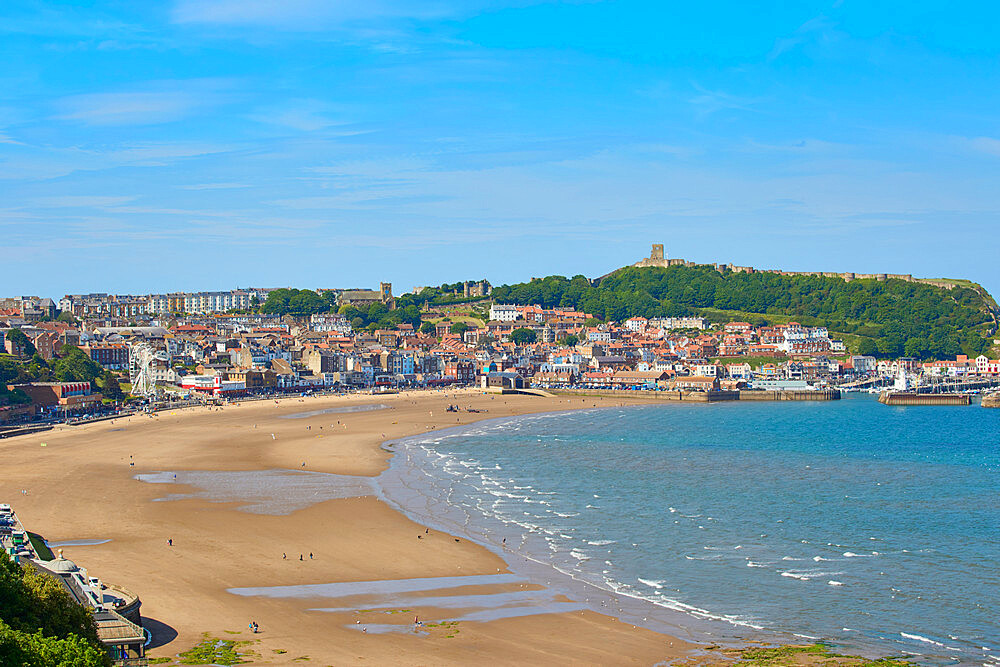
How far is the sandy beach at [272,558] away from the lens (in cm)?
1936

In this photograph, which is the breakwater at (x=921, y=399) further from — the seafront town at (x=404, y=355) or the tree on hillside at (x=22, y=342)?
the tree on hillside at (x=22, y=342)

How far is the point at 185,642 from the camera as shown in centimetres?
1905

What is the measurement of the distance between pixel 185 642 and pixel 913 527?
68.0 ft

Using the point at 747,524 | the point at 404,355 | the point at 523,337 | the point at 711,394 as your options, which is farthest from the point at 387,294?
the point at 747,524

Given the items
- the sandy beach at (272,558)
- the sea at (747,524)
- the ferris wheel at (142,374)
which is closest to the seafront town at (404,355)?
the ferris wheel at (142,374)

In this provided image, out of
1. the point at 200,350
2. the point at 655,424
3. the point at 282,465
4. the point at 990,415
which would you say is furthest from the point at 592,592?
the point at 200,350

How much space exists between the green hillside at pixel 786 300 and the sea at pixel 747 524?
96.2 meters

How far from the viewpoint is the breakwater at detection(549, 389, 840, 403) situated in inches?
3730

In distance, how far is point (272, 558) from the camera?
26312mm

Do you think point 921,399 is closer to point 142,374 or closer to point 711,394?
point 711,394

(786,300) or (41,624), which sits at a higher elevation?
(786,300)

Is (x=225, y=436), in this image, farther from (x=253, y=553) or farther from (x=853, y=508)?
(x=853, y=508)

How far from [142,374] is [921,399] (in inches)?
2625

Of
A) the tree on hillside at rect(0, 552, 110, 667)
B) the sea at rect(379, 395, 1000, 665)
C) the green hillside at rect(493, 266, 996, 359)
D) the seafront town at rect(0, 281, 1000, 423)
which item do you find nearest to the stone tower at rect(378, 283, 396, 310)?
the seafront town at rect(0, 281, 1000, 423)
